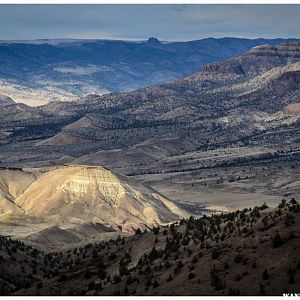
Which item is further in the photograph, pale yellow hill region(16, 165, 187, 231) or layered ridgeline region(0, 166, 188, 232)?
pale yellow hill region(16, 165, 187, 231)

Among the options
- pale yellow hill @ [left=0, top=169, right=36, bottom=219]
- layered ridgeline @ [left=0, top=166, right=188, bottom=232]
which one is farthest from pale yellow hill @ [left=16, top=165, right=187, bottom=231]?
pale yellow hill @ [left=0, top=169, right=36, bottom=219]

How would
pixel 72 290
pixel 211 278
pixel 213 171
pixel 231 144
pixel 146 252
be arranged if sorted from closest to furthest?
1. pixel 211 278
2. pixel 72 290
3. pixel 146 252
4. pixel 213 171
5. pixel 231 144

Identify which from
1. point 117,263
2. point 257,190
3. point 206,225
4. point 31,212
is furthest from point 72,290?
point 257,190

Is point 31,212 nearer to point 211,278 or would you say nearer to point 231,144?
point 211,278

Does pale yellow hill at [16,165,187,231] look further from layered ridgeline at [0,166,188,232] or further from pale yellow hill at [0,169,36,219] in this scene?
pale yellow hill at [0,169,36,219]

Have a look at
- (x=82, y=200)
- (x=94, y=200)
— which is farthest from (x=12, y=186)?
(x=94, y=200)

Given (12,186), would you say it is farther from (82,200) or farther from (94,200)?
(94,200)

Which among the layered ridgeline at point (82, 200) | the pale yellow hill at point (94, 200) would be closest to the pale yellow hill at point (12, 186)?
the layered ridgeline at point (82, 200)

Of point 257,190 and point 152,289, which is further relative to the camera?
point 257,190

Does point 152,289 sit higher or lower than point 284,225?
lower
